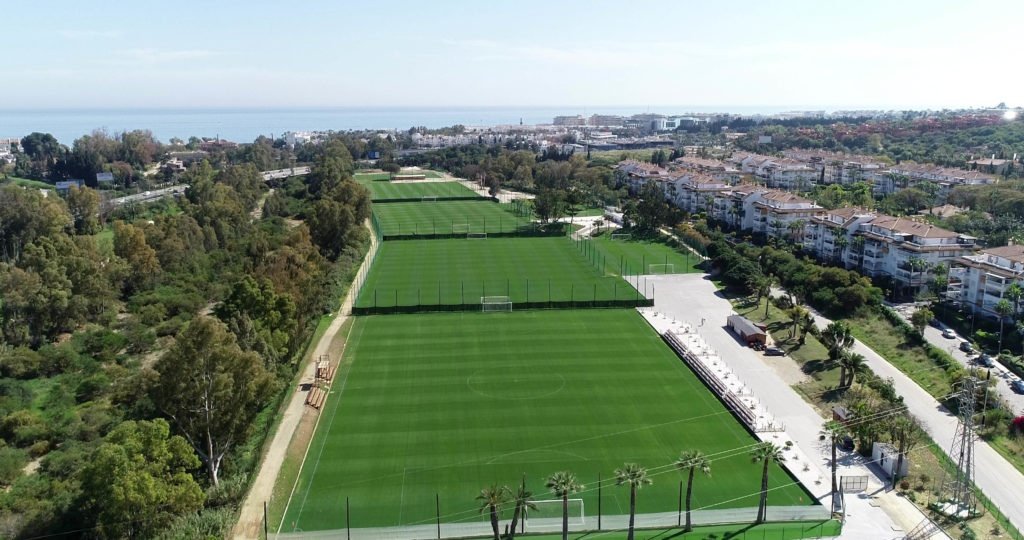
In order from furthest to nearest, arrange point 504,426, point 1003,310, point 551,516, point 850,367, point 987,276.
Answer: point 987,276
point 1003,310
point 850,367
point 504,426
point 551,516

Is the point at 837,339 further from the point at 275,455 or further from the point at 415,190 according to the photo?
the point at 415,190

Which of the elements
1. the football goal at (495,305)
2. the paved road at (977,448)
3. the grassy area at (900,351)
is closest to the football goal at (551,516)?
the paved road at (977,448)

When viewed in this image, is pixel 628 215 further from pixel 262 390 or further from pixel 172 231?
pixel 262 390

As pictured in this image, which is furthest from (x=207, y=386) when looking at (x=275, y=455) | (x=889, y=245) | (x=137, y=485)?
(x=889, y=245)

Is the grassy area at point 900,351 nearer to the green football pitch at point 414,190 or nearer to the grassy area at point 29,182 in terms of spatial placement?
the green football pitch at point 414,190

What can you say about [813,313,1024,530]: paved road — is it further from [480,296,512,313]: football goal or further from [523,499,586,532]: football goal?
[480,296,512,313]: football goal

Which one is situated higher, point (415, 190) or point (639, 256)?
point (415, 190)

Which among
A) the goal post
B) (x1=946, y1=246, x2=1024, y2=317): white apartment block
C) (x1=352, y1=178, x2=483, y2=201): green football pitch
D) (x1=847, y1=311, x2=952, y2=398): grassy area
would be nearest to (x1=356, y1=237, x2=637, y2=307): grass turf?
the goal post
